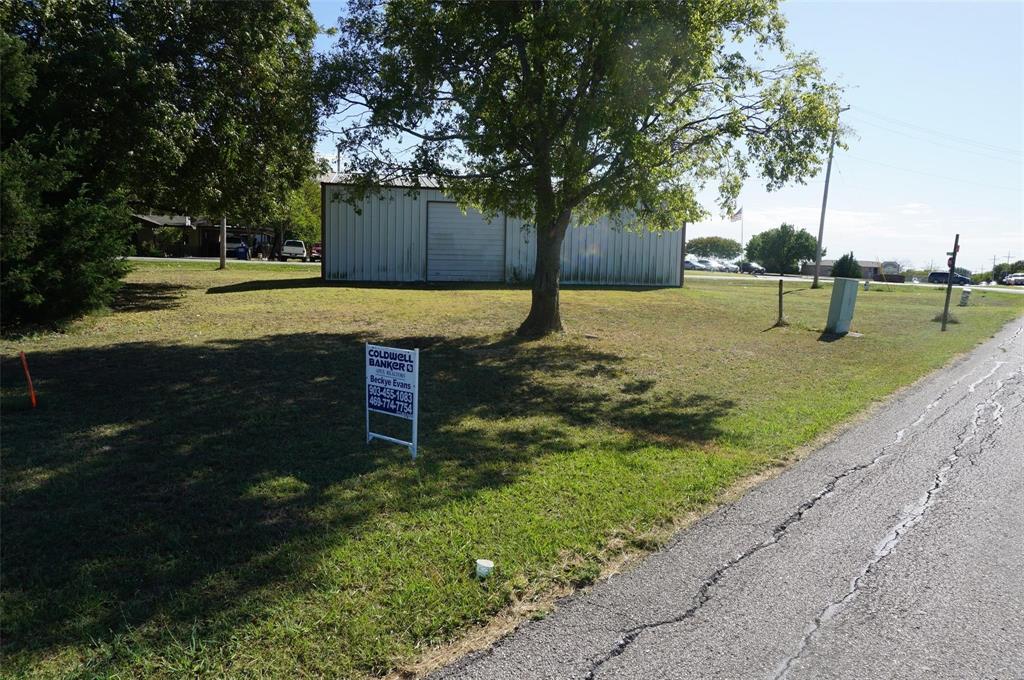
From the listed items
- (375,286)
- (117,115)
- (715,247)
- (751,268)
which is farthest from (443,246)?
(715,247)

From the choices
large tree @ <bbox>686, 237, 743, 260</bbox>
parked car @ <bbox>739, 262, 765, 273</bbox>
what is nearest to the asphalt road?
parked car @ <bbox>739, 262, 765, 273</bbox>

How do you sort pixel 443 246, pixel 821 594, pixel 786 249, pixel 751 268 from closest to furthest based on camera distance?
1. pixel 821 594
2. pixel 443 246
3. pixel 751 268
4. pixel 786 249

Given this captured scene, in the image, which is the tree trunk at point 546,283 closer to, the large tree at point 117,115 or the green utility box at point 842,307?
the large tree at point 117,115

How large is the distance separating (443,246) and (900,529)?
2470 cm

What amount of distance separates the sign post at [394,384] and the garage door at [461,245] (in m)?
22.3

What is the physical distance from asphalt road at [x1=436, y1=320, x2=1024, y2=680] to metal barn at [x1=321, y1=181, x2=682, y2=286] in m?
21.7

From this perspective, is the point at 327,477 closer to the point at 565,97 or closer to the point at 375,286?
the point at 565,97

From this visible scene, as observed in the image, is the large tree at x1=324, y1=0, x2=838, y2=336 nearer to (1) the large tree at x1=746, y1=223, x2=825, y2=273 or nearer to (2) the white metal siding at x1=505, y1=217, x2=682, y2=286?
(2) the white metal siding at x1=505, y1=217, x2=682, y2=286

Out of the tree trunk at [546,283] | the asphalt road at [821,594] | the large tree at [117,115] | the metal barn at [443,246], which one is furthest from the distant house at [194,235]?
the asphalt road at [821,594]

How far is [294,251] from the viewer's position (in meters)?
52.1

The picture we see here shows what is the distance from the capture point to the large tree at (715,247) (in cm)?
14888

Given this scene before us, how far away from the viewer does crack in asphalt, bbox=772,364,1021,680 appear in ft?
11.3

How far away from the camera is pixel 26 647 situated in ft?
10.5

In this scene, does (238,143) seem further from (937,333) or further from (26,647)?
(937,333)
